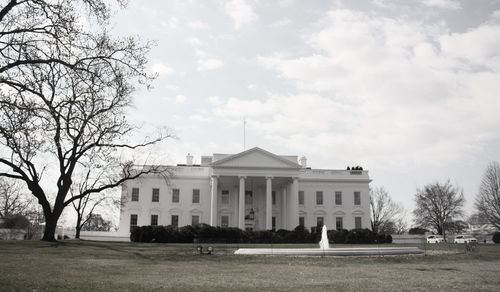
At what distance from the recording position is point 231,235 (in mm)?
41531

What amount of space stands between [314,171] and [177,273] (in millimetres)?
43894

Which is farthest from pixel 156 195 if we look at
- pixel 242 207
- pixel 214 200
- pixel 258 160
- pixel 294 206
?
pixel 294 206

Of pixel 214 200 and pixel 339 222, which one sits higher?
pixel 214 200

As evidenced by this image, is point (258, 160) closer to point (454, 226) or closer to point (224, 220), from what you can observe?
point (224, 220)

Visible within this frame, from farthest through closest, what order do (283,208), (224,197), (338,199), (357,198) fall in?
(357,198), (338,199), (224,197), (283,208)

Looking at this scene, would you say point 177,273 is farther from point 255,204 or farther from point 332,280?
point 255,204

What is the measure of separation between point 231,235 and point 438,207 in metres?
50.9

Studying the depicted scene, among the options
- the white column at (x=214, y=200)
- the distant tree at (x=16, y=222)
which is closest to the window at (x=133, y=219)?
the white column at (x=214, y=200)

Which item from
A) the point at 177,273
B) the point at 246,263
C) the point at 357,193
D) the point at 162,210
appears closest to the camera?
the point at 177,273

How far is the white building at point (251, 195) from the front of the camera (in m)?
51.2

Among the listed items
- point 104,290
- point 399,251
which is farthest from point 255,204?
point 104,290

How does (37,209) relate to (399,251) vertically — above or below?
above

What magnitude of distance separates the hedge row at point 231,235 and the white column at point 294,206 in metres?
4.19

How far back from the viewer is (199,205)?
→ 55.4m
